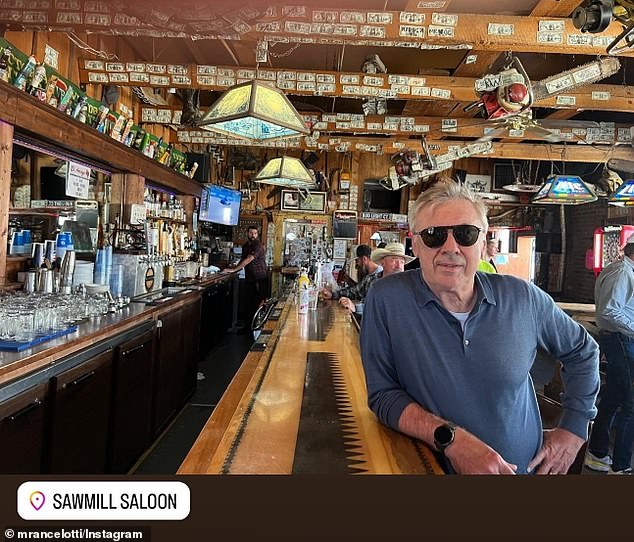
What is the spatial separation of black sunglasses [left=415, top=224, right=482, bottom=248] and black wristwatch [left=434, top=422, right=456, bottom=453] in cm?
53

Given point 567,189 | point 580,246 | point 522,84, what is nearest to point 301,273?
point 522,84

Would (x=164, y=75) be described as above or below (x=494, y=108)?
above

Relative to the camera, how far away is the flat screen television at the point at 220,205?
7.43 meters

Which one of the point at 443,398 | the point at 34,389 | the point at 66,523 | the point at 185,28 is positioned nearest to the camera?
the point at 66,523

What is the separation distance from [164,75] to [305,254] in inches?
220

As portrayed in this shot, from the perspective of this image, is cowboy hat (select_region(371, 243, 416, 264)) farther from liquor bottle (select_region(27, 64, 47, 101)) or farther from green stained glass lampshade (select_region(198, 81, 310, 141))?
liquor bottle (select_region(27, 64, 47, 101))

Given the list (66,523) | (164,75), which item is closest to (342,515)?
(66,523)

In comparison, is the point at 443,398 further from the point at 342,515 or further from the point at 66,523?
the point at 66,523

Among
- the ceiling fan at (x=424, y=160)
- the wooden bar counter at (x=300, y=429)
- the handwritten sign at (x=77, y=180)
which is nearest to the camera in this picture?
the wooden bar counter at (x=300, y=429)

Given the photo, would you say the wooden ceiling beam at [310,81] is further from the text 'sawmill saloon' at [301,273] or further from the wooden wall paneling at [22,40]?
the wooden wall paneling at [22,40]

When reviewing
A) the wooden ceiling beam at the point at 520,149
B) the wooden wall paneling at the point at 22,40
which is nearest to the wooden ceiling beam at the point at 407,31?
the wooden wall paneling at the point at 22,40

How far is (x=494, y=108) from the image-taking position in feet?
11.0

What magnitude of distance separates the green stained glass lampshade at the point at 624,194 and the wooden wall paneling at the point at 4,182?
6.21 meters

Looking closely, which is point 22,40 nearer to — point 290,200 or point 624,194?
point 290,200
